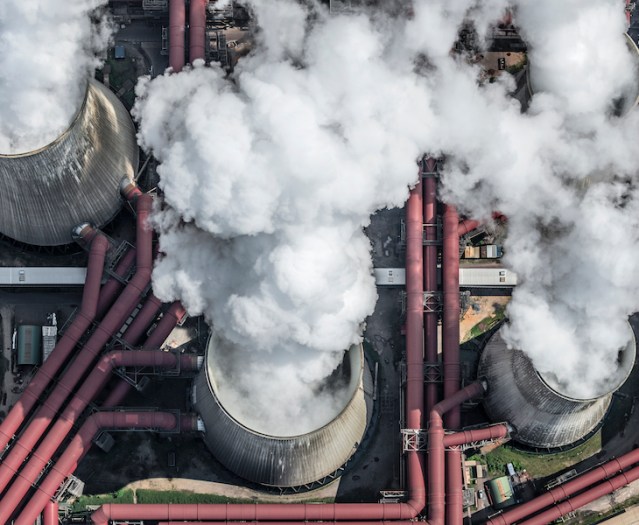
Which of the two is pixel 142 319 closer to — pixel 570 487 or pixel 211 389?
pixel 211 389

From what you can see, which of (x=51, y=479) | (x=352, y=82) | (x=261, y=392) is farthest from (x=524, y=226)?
(x=51, y=479)

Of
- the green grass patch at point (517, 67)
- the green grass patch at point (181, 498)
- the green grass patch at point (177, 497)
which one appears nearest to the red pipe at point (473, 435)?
the green grass patch at point (181, 498)

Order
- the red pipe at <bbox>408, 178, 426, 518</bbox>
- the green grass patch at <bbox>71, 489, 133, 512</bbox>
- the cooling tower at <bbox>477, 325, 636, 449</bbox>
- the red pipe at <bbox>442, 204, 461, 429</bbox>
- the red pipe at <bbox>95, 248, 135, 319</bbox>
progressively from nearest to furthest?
the cooling tower at <bbox>477, 325, 636, 449</bbox> → the red pipe at <bbox>408, 178, 426, 518</bbox> → the red pipe at <bbox>442, 204, 461, 429</bbox> → the red pipe at <bbox>95, 248, 135, 319</bbox> → the green grass patch at <bbox>71, 489, 133, 512</bbox>

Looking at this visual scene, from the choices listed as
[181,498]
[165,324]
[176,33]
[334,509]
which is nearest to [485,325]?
[334,509]

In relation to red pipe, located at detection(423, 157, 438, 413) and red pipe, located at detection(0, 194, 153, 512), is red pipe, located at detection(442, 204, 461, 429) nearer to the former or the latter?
red pipe, located at detection(423, 157, 438, 413)

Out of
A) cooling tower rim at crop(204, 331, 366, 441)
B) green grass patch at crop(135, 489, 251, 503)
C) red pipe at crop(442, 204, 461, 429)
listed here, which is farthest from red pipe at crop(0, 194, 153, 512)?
red pipe at crop(442, 204, 461, 429)

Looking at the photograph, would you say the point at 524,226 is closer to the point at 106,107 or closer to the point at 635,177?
the point at 635,177

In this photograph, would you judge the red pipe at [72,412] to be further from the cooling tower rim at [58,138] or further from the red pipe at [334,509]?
the cooling tower rim at [58,138]
